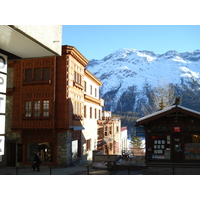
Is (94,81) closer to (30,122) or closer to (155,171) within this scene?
(30,122)

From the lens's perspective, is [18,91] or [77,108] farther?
[77,108]

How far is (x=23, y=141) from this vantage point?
2284cm

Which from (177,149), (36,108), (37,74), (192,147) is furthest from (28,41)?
(192,147)

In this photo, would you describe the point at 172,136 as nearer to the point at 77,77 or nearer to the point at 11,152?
the point at 77,77

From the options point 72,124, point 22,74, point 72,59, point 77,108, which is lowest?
point 72,124

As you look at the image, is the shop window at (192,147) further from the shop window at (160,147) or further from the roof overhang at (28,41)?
the roof overhang at (28,41)

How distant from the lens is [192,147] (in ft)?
63.2

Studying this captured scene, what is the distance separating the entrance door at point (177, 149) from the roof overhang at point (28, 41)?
1401 cm

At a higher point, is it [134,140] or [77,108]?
[77,108]

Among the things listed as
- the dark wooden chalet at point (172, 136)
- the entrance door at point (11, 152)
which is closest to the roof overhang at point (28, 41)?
the dark wooden chalet at point (172, 136)

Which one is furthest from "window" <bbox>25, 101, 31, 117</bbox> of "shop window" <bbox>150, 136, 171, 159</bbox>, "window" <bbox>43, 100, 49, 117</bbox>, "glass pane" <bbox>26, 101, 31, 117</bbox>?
"shop window" <bbox>150, 136, 171, 159</bbox>

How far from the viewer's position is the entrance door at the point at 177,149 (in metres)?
19.3

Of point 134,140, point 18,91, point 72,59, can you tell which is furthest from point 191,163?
point 134,140

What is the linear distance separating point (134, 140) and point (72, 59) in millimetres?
41598
